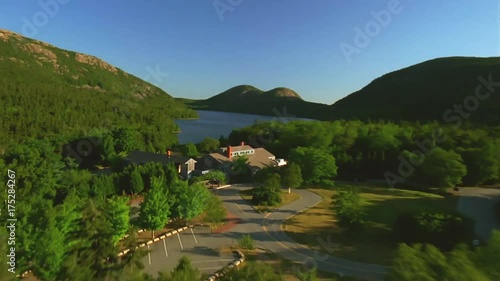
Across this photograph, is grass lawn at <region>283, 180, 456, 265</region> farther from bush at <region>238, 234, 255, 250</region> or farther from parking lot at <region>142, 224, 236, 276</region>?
parking lot at <region>142, 224, 236, 276</region>

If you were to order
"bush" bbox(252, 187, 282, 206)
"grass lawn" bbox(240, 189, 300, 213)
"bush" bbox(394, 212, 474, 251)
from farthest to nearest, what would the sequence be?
"bush" bbox(252, 187, 282, 206) → "grass lawn" bbox(240, 189, 300, 213) → "bush" bbox(394, 212, 474, 251)

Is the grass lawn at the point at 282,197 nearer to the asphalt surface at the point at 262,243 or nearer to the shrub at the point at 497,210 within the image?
the asphalt surface at the point at 262,243

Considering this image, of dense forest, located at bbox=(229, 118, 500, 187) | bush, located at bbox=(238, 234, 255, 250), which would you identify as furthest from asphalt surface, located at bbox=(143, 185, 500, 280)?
dense forest, located at bbox=(229, 118, 500, 187)

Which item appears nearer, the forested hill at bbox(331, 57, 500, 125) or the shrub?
the shrub

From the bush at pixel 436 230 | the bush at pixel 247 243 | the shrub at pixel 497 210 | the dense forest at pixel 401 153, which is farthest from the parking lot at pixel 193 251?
the shrub at pixel 497 210

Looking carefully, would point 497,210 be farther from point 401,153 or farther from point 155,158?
point 155,158
